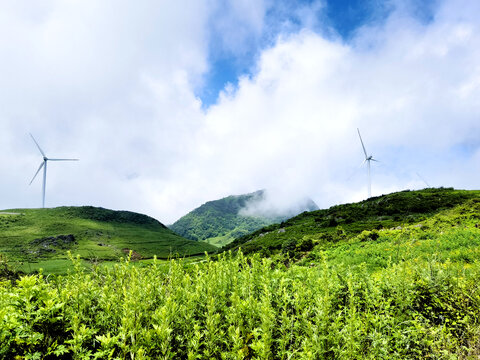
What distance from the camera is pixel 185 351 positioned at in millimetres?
3975

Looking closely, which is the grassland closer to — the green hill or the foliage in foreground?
the foliage in foreground

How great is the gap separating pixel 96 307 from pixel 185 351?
1723 millimetres

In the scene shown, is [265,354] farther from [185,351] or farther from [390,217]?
[390,217]

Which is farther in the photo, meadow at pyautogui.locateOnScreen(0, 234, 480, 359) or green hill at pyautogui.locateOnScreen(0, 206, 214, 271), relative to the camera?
green hill at pyautogui.locateOnScreen(0, 206, 214, 271)

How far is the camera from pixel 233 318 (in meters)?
4.24

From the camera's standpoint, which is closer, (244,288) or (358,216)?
(244,288)

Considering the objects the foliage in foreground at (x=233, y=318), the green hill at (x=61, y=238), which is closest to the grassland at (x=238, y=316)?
the foliage in foreground at (x=233, y=318)

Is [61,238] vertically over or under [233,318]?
over

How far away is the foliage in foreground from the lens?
3.47 m

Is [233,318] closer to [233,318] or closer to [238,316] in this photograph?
[233,318]

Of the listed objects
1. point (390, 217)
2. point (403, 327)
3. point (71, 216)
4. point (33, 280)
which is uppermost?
point (71, 216)

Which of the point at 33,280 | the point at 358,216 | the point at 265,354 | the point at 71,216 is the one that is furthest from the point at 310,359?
the point at 71,216

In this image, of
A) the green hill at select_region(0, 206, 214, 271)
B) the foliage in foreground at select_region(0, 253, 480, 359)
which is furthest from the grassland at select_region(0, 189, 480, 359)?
the green hill at select_region(0, 206, 214, 271)

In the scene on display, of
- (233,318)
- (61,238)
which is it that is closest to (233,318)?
(233,318)
